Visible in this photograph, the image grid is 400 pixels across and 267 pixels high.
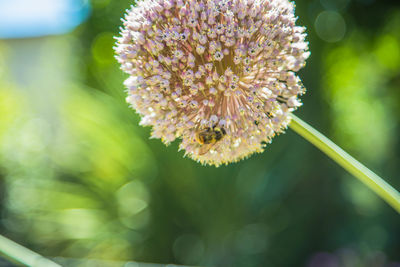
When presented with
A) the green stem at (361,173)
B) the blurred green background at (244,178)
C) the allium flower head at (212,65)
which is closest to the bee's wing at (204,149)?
the allium flower head at (212,65)

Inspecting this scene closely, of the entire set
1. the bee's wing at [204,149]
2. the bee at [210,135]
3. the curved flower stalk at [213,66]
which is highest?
the curved flower stalk at [213,66]

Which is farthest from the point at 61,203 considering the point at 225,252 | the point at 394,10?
the point at 394,10

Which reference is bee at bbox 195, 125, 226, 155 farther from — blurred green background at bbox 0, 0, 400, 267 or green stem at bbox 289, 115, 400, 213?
blurred green background at bbox 0, 0, 400, 267

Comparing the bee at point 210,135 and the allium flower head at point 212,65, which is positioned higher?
the allium flower head at point 212,65

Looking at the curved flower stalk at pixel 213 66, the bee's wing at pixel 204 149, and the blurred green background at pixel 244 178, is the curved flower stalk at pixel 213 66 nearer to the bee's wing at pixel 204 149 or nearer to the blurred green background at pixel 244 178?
the bee's wing at pixel 204 149

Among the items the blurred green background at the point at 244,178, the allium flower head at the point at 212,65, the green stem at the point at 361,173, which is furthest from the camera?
the blurred green background at the point at 244,178

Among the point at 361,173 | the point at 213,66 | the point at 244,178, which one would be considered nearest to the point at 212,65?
the point at 213,66

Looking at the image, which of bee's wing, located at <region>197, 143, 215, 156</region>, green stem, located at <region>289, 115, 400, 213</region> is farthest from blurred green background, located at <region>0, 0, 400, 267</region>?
green stem, located at <region>289, 115, 400, 213</region>

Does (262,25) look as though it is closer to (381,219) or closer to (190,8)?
(190,8)
